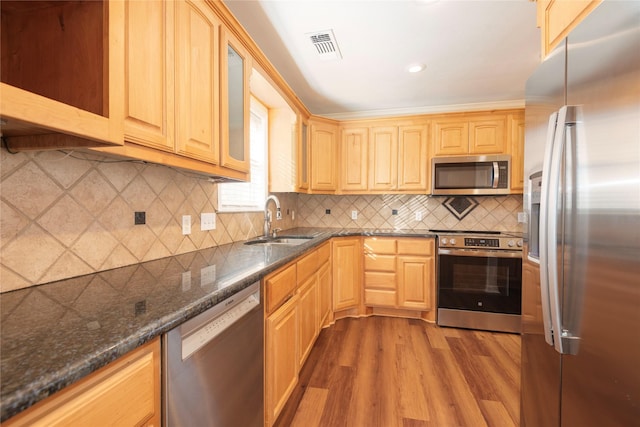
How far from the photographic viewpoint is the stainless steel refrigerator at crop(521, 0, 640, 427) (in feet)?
2.32

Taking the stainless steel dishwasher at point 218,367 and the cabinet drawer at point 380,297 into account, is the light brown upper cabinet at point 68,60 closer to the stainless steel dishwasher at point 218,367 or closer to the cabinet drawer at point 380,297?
the stainless steel dishwasher at point 218,367

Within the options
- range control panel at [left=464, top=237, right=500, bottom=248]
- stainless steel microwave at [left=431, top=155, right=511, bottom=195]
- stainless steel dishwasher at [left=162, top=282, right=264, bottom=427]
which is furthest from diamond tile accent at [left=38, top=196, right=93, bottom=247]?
stainless steel microwave at [left=431, top=155, right=511, bottom=195]

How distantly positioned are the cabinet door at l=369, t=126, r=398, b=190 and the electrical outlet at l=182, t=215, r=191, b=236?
227 cm

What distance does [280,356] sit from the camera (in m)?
1.47

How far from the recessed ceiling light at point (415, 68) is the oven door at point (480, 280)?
1.75 m

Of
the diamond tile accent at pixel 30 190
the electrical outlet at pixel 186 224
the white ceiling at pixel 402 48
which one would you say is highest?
the white ceiling at pixel 402 48

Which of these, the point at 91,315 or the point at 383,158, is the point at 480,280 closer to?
the point at 383,158

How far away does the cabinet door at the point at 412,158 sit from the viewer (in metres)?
3.21

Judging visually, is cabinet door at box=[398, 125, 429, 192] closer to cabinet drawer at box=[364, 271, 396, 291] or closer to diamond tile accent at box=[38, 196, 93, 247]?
cabinet drawer at box=[364, 271, 396, 291]

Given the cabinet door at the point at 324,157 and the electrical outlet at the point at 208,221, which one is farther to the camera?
the cabinet door at the point at 324,157

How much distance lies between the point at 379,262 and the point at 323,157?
1.41 m

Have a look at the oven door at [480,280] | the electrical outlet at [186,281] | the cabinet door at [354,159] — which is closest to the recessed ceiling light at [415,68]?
the cabinet door at [354,159]

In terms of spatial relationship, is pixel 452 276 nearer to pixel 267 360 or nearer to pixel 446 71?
pixel 446 71

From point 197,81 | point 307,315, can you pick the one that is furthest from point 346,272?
point 197,81
